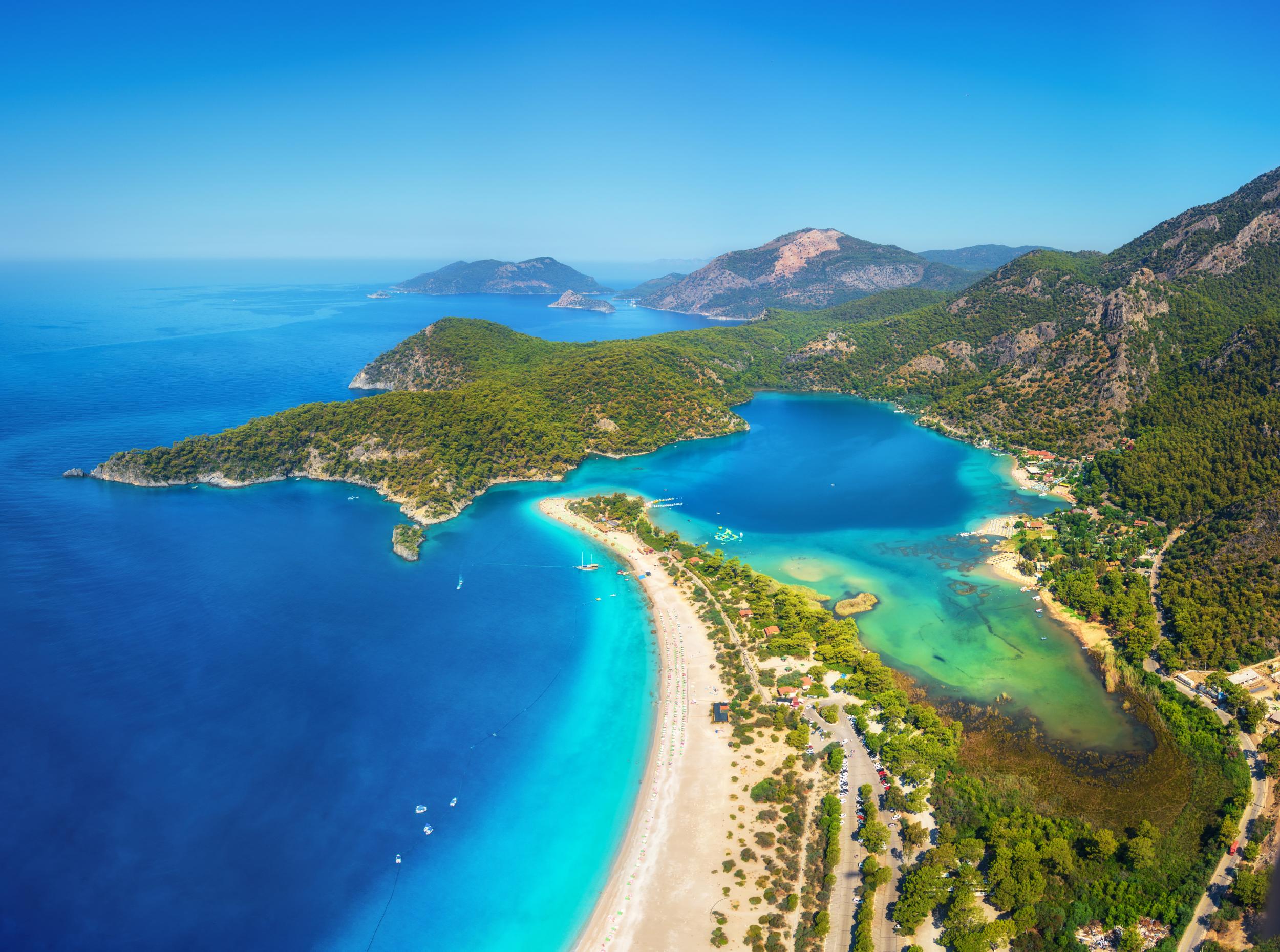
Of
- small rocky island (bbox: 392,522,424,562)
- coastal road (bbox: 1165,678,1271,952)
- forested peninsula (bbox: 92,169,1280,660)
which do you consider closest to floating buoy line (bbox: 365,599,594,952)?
small rocky island (bbox: 392,522,424,562)

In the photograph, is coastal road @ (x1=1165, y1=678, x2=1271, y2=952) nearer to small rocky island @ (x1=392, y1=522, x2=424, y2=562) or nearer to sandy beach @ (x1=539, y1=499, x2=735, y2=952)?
sandy beach @ (x1=539, y1=499, x2=735, y2=952)

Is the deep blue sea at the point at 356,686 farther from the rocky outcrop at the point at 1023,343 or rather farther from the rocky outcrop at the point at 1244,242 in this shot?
the rocky outcrop at the point at 1244,242

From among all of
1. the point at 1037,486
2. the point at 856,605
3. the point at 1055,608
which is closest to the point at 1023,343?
the point at 1037,486

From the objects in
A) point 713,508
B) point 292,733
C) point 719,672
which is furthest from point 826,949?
point 713,508

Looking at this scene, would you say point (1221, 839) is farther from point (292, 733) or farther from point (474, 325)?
point (474, 325)

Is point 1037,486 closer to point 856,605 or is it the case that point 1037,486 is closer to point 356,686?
point 856,605

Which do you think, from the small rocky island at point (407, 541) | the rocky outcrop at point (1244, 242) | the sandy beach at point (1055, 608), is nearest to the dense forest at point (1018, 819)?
the sandy beach at point (1055, 608)

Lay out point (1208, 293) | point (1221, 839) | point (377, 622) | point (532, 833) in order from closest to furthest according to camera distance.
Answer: point (1221, 839) → point (532, 833) → point (377, 622) → point (1208, 293)
